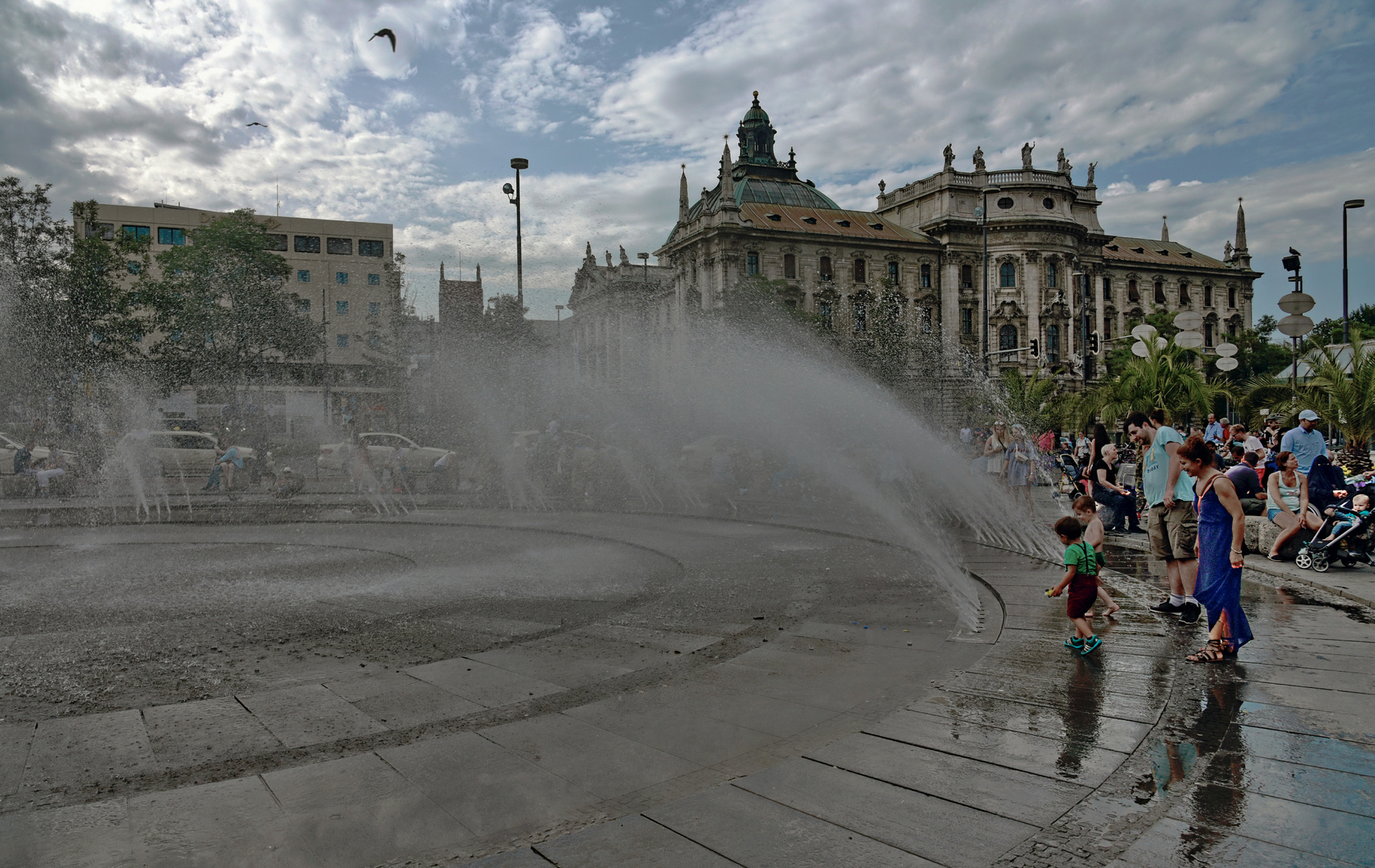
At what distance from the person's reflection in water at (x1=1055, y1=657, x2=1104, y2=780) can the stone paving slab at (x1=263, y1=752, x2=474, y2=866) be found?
284 cm

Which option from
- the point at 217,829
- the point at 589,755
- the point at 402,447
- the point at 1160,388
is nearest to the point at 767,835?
the point at 589,755

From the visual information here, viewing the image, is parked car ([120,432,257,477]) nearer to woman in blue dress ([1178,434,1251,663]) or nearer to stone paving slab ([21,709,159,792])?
stone paving slab ([21,709,159,792])

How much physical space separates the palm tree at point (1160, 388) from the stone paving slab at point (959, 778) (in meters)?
22.2

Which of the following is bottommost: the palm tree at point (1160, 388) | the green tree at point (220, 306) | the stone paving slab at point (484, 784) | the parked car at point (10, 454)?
the stone paving slab at point (484, 784)

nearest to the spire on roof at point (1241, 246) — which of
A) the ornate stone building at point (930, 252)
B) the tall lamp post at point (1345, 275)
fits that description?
the ornate stone building at point (930, 252)

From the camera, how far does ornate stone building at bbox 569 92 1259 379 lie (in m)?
72.1

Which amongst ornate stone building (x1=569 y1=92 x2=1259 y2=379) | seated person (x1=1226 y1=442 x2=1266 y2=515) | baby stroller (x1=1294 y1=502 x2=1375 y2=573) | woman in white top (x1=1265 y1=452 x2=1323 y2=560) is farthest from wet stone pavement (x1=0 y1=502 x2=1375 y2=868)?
ornate stone building (x1=569 y1=92 x2=1259 y2=379)

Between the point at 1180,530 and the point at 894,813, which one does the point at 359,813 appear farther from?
the point at 1180,530

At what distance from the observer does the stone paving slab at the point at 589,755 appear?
13.7 ft

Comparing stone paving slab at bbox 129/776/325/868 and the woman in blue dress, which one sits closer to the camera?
stone paving slab at bbox 129/776/325/868

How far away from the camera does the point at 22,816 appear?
152 inches

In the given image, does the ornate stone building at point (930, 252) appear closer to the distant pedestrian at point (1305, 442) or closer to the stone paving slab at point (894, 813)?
the distant pedestrian at point (1305, 442)

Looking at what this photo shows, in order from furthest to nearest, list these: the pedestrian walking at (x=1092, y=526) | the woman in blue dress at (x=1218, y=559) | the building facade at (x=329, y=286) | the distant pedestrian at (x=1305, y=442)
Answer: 1. the building facade at (x=329, y=286)
2. the distant pedestrian at (x=1305, y=442)
3. the pedestrian walking at (x=1092, y=526)
4. the woman in blue dress at (x=1218, y=559)

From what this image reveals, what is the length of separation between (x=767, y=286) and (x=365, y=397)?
3716 cm
